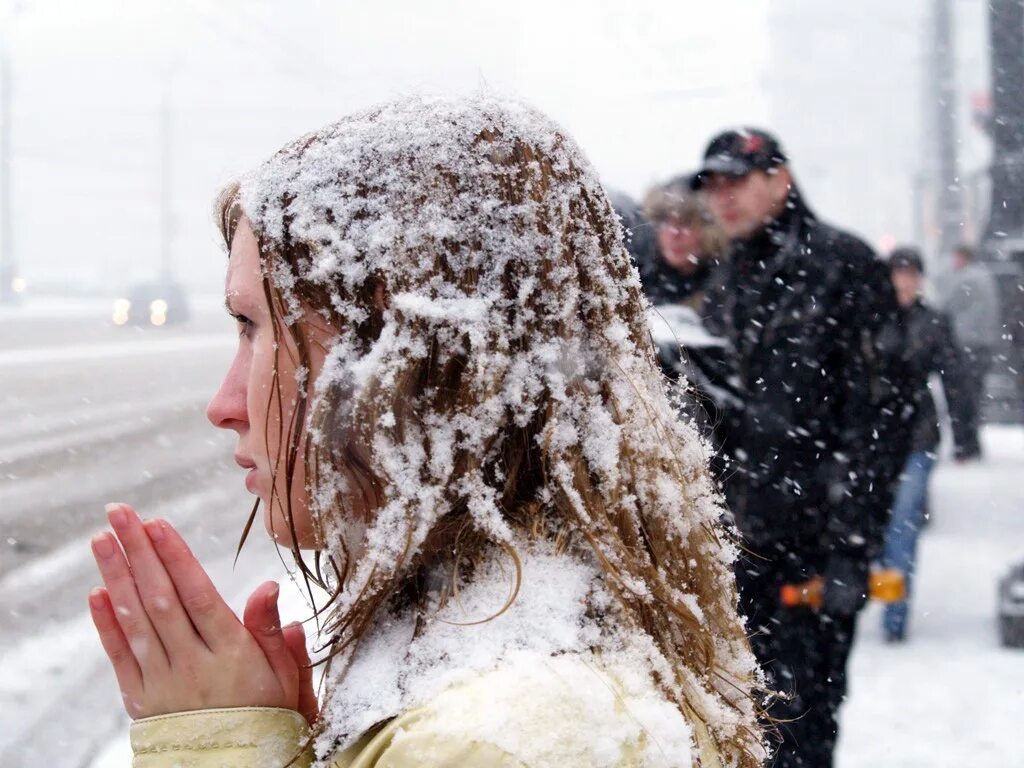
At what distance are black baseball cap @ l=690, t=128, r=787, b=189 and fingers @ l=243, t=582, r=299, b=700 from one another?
8.69 feet

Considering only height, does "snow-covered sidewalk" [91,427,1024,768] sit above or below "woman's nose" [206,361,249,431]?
below

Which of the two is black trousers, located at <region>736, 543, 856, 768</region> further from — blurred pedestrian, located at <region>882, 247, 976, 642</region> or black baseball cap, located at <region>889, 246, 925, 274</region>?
black baseball cap, located at <region>889, 246, 925, 274</region>

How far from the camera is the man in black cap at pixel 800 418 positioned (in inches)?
123

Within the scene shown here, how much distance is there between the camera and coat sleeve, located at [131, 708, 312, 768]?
0.97 meters

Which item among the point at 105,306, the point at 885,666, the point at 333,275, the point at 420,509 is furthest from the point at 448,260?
the point at 105,306

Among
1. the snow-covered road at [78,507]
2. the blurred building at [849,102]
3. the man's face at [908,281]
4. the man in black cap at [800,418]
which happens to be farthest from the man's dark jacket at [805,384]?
the blurred building at [849,102]

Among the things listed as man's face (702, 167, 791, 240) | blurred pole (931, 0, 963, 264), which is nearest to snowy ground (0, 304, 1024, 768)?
man's face (702, 167, 791, 240)

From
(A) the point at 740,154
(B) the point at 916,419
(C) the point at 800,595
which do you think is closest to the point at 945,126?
(B) the point at 916,419

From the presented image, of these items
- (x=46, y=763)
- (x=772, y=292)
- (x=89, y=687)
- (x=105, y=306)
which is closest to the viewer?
(x=772, y=292)

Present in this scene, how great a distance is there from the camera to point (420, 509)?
101cm

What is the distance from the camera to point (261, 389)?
1.13 metres

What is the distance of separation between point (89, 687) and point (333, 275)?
155 inches

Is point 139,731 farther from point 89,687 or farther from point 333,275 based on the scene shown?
point 89,687

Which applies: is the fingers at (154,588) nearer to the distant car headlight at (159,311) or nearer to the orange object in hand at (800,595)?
the orange object in hand at (800,595)
